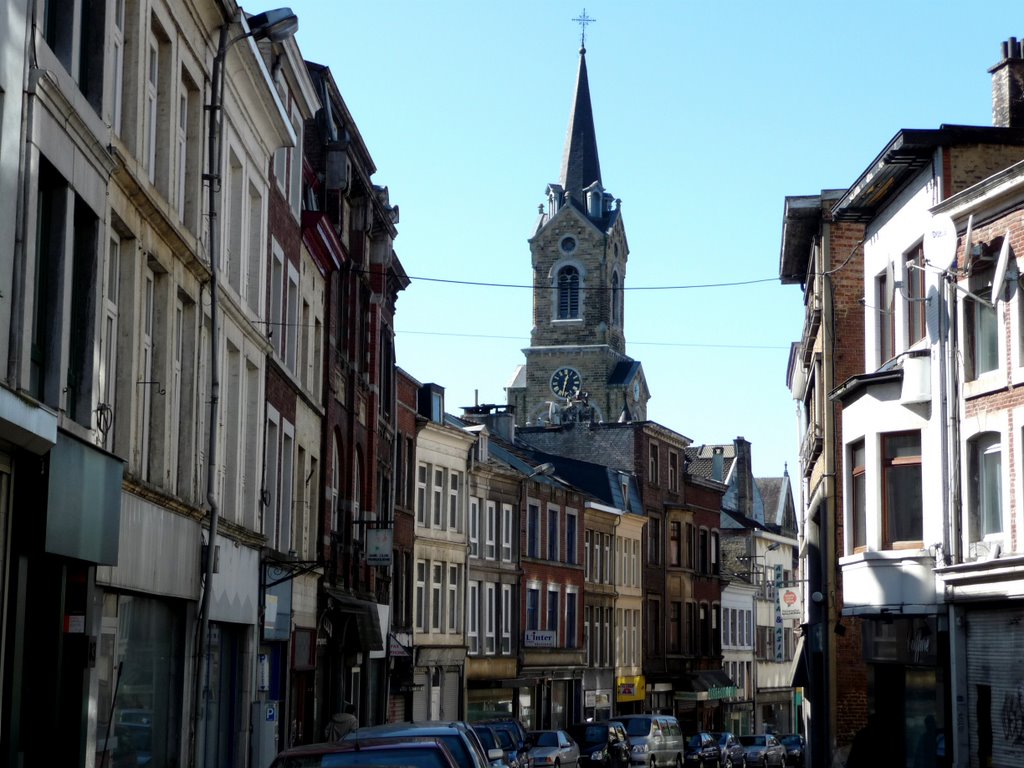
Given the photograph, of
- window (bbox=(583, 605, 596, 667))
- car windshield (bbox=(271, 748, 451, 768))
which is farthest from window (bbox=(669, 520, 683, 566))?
car windshield (bbox=(271, 748, 451, 768))

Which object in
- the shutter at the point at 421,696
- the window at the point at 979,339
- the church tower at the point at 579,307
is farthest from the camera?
the church tower at the point at 579,307

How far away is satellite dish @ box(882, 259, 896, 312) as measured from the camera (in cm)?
2748

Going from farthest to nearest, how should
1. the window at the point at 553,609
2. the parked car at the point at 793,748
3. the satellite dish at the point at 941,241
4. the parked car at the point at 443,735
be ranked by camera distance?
1. the parked car at the point at 793,748
2. the window at the point at 553,609
3. the satellite dish at the point at 941,241
4. the parked car at the point at 443,735

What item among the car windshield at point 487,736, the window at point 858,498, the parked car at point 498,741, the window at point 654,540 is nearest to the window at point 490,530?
the window at point 654,540

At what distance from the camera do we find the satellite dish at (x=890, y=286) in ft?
90.2

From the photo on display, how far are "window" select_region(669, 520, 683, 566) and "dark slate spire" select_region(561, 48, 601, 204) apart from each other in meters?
59.5

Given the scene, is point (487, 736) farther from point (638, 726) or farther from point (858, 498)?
point (638, 726)

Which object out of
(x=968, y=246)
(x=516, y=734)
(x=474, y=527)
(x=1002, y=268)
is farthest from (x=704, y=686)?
(x=1002, y=268)

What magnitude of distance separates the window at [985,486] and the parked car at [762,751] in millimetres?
32642

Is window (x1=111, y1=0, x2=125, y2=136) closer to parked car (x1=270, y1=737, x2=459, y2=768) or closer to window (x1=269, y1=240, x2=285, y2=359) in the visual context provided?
parked car (x1=270, y1=737, x2=459, y2=768)

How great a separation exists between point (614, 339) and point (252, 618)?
340 feet

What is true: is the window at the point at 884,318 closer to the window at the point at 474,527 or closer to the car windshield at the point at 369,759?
the car windshield at the point at 369,759

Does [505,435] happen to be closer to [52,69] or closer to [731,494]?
[731,494]

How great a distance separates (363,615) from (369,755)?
76.6ft
